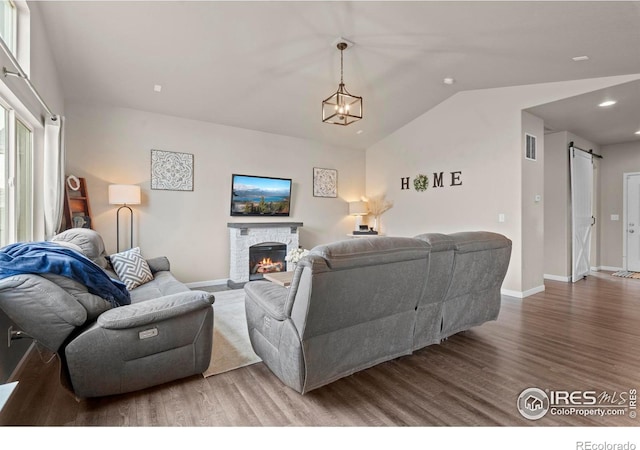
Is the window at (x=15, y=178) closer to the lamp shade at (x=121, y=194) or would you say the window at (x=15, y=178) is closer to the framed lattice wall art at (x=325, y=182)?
the lamp shade at (x=121, y=194)

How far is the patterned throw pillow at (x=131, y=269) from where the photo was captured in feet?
11.4

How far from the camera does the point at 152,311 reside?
2.04 metres

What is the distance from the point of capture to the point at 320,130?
6.26 meters

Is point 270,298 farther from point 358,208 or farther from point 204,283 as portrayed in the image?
point 358,208

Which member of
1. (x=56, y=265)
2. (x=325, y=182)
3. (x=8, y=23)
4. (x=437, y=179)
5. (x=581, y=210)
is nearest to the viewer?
(x=56, y=265)

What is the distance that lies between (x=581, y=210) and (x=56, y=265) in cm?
780

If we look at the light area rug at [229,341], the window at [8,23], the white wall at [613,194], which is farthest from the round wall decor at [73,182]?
the white wall at [613,194]

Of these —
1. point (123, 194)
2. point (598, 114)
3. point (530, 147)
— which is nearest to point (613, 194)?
point (598, 114)

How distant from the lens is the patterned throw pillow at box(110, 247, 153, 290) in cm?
348

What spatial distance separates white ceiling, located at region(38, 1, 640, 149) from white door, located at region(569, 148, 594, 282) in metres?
1.40

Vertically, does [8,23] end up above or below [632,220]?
above

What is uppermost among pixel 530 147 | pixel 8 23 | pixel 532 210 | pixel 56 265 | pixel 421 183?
pixel 8 23

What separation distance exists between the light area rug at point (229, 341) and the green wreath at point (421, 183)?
3.91 metres
